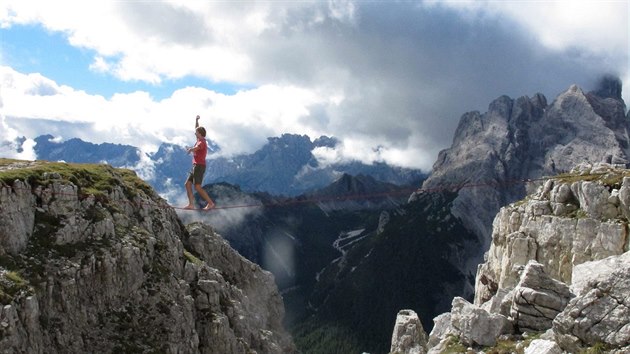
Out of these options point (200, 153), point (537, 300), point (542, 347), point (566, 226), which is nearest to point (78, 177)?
point (200, 153)

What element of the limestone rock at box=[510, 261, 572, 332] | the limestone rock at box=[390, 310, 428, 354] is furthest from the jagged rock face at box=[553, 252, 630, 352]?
the limestone rock at box=[390, 310, 428, 354]

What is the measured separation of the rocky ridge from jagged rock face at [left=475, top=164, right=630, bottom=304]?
116 millimetres

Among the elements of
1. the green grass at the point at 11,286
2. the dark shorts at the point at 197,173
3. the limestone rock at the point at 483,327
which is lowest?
the green grass at the point at 11,286

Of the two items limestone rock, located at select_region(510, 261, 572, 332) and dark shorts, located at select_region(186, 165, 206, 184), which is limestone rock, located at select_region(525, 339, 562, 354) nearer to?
limestone rock, located at select_region(510, 261, 572, 332)

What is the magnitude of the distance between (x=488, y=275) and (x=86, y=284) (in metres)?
60.6

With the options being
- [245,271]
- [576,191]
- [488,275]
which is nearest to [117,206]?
[245,271]

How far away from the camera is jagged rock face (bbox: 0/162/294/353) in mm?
61312

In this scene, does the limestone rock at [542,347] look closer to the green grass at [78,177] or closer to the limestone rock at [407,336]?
the limestone rock at [407,336]

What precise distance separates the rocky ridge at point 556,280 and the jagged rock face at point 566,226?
116 millimetres

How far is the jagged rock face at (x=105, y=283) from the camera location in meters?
61.3

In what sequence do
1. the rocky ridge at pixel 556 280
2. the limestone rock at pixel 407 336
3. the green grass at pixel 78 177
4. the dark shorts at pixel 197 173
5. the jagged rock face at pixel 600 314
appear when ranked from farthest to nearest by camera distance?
the green grass at pixel 78 177, the limestone rock at pixel 407 336, the dark shorts at pixel 197 173, the rocky ridge at pixel 556 280, the jagged rock face at pixel 600 314

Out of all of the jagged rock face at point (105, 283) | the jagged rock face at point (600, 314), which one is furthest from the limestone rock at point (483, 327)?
the jagged rock face at point (105, 283)

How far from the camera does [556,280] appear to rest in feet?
117

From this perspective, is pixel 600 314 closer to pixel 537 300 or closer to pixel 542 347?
pixel 542 347
